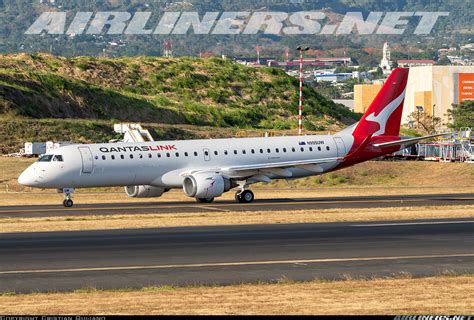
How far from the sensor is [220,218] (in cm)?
4462

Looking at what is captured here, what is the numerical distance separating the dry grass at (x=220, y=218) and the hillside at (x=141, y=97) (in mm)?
42531

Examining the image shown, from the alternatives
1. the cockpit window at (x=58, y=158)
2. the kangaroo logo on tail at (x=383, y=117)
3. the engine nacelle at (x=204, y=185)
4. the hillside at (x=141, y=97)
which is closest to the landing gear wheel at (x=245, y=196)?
the engine nacelle at (x=204, y=185)

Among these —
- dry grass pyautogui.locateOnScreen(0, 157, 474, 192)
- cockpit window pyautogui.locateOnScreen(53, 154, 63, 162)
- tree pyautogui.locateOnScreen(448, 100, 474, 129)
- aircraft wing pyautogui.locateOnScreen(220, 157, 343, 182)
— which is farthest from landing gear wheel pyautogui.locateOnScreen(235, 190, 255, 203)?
tree pyautogui.locateOnScreen(448, 100, 474, 129)

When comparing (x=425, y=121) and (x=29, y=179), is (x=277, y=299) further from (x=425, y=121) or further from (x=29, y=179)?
(x=425, y=121)

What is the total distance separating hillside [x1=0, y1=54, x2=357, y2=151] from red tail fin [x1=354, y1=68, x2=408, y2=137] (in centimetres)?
3556

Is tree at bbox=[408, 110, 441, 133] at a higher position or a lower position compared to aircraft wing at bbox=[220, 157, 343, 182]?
higher

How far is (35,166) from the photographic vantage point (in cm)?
5181

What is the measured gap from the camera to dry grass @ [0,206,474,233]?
137ft

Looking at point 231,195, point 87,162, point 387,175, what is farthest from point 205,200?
point 387,175

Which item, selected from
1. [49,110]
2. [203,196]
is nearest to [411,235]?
[203,196]

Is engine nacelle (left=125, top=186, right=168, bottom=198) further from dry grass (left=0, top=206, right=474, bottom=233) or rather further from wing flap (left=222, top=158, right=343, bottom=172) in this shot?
dry grass (left=0, top=206, right=474, bottom=233)

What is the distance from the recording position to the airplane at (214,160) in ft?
170

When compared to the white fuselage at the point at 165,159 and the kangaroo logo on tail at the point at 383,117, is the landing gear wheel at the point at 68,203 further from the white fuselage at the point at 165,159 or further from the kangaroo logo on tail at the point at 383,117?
the kangaroo logo on tail at the point at 383,117

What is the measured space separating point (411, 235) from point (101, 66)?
9335cm
